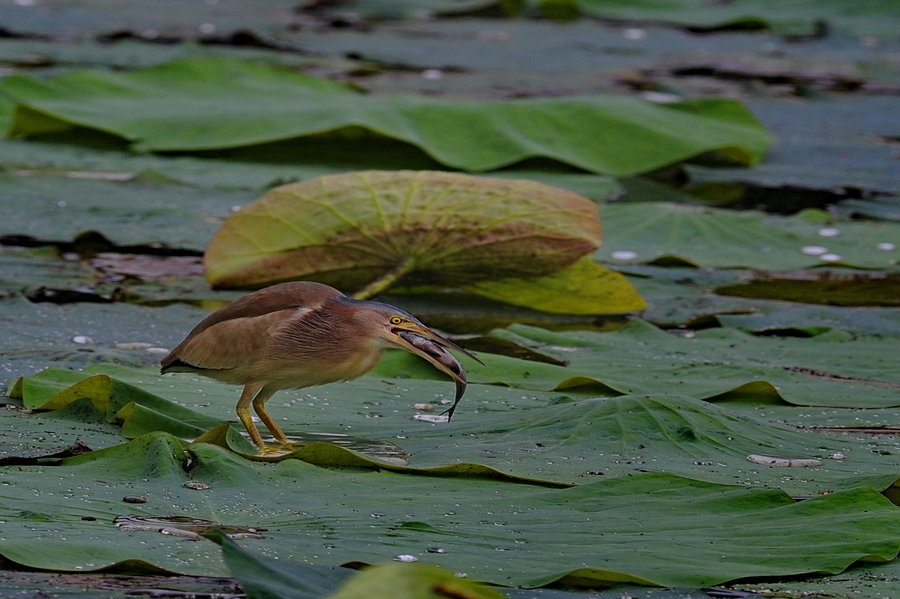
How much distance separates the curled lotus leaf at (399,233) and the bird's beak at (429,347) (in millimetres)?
1391

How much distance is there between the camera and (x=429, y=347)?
2.45 meters

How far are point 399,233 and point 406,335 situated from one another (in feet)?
4.59

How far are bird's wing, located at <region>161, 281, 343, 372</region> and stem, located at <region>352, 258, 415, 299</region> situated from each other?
1.20 m

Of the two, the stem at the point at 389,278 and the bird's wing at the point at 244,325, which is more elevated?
the bird's wing at the point at 244,325

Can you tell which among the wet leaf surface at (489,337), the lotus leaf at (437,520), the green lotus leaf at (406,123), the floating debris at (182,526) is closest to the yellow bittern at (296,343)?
the wet leaf surface at (489,337)

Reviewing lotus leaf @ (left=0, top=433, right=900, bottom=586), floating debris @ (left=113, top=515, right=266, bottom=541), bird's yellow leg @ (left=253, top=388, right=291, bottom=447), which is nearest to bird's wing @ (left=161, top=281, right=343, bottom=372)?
bird's yellow leg @ (left=253, top=388, right=291, bottom=447)

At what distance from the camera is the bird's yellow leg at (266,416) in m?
2.57

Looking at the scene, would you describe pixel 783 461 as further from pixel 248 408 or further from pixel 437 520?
pixel 248 408

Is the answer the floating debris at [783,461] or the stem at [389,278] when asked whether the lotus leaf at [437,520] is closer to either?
the floating debris at [783,461]

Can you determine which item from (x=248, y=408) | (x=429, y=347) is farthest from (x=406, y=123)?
(x=429, y=347)

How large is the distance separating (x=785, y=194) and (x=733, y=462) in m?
3.52

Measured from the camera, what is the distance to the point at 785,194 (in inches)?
229

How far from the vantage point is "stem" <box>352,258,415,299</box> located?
3.86 meters

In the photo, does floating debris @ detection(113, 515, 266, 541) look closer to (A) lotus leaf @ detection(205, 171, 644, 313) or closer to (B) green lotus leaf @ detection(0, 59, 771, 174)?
(A) lotus leaf @ detection(205, 171, 644, 313)
